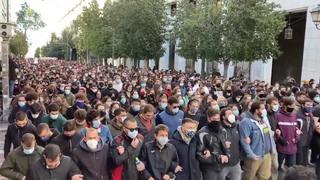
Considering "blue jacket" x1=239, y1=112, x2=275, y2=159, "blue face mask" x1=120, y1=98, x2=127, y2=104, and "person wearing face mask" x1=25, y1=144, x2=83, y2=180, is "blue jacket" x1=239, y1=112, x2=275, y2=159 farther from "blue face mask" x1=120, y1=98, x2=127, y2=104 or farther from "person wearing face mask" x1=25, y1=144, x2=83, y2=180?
"blue face mask" x1=120, y1=98, x2=127, y2=104

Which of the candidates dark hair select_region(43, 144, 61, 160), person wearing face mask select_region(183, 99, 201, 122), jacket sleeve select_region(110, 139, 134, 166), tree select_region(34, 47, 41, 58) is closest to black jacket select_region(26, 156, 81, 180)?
dark hair select_region(43, 144, 61, 160)

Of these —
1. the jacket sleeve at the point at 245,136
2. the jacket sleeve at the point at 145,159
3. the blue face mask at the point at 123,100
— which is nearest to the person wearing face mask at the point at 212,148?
the jacket sleeve at the point at 245,136

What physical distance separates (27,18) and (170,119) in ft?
304

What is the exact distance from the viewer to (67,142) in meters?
5.86

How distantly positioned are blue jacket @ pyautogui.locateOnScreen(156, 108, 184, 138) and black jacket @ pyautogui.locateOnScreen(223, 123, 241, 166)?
133cm

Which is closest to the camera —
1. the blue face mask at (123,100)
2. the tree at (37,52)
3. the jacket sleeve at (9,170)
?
the jacket sleeve at (9,170)

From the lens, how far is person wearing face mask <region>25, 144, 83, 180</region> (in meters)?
4.55

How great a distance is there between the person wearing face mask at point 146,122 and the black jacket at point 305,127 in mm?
2745

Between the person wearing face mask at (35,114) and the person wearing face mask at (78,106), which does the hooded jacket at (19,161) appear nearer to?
the person wearing face mask at (35,114)

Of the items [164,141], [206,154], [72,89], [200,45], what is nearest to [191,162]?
[206,154]

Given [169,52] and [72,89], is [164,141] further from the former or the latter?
[169,52]

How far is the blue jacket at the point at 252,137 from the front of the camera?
6477mm

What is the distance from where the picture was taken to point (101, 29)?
3944cm

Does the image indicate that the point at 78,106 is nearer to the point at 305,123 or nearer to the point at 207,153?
the point at 207,153
